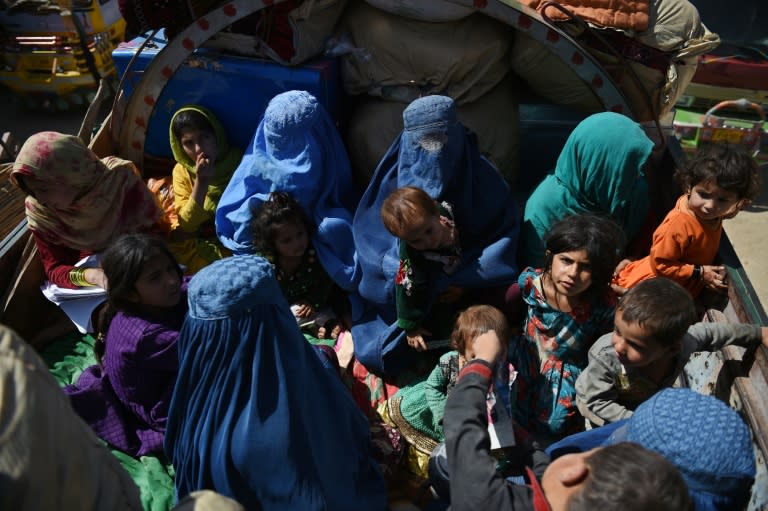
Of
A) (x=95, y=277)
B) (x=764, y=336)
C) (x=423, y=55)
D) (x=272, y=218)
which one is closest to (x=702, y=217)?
(x=764, y=336)

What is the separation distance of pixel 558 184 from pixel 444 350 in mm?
1007

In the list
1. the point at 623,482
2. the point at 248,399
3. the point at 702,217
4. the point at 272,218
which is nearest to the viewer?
the point at 623,482

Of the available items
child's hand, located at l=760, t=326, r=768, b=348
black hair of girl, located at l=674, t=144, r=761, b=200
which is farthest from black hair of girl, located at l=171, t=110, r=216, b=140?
child's hand, located at l=760, t=326, r=768, b=348

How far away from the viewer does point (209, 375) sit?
201cm

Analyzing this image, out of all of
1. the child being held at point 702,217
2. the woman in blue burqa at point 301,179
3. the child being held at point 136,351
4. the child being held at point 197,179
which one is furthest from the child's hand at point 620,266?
the child being held at point 197,179

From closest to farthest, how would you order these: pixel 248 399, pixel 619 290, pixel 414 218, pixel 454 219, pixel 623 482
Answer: pixel 623 482, pixel 248 399, pixel 414 218, pixel 619 290, pixel 454 219

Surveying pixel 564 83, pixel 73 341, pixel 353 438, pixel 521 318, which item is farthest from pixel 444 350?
pixel 73 341

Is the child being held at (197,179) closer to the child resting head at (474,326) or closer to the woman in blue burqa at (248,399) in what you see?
the woman in blue burqa at (248,399)

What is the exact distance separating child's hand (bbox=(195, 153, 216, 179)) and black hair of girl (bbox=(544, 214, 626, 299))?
6.82 feet

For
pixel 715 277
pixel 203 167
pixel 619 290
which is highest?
pixel 203 167

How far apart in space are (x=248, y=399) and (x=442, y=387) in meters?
0.90

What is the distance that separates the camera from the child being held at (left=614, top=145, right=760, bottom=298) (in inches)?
101

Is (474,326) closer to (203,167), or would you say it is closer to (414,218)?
(414,218)

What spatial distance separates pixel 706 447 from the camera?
150 centimetres
